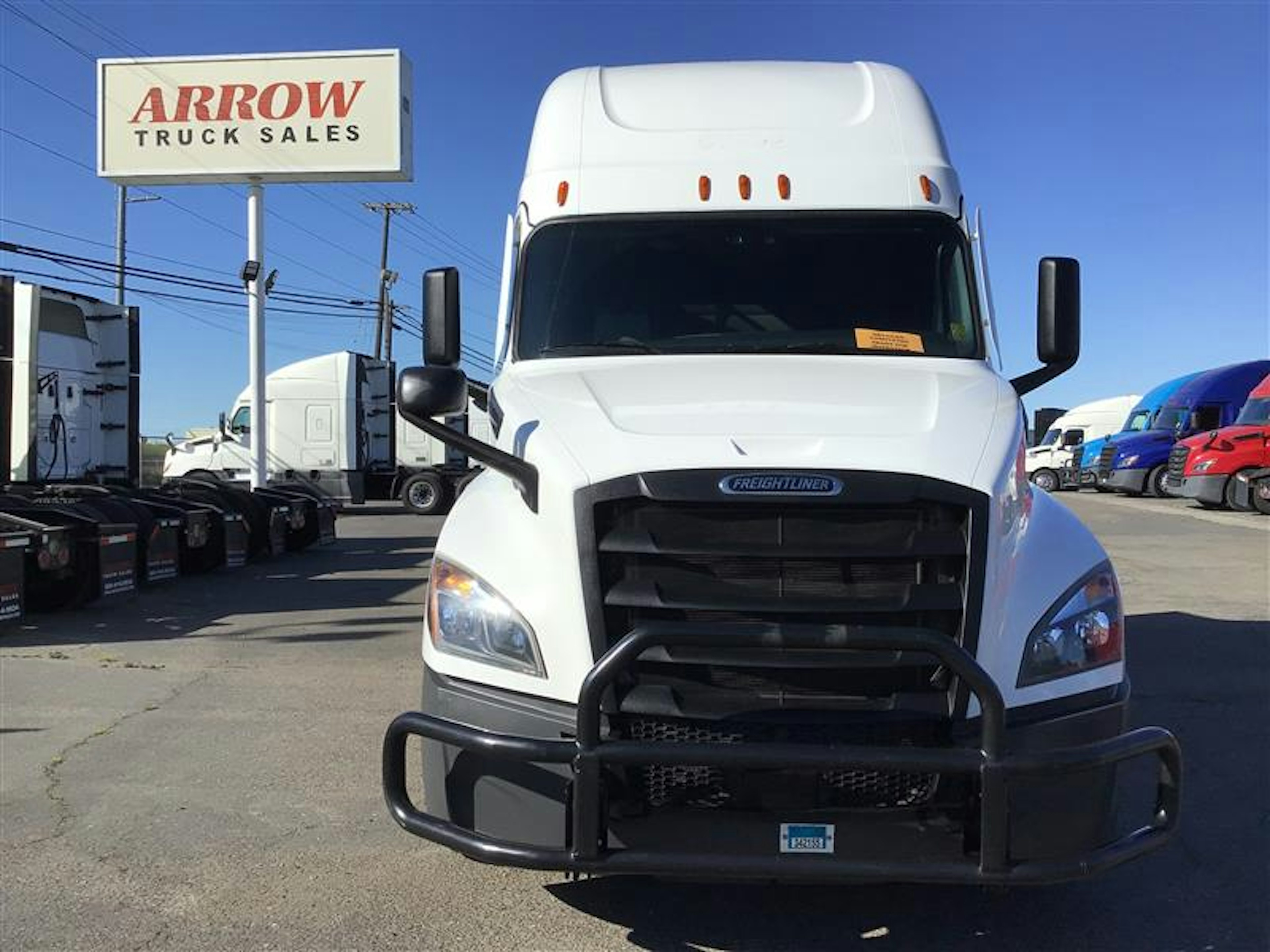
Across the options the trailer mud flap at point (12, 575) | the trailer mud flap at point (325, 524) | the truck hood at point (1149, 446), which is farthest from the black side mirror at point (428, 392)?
the truck hood at point (1149, 446)

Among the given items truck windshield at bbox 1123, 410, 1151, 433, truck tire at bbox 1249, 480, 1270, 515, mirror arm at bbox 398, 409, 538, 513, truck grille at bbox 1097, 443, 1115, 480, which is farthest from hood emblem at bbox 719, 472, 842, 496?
truck windshield at bbox 1123, 410, 1151, 433

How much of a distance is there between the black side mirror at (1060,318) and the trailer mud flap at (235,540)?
10586mm

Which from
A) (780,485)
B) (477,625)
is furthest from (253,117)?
(780,485)

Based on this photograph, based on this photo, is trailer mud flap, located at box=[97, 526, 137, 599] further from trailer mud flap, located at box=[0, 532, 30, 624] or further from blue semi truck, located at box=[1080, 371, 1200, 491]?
blue semi truck, located at box=[1080, 371, 1200, 491]

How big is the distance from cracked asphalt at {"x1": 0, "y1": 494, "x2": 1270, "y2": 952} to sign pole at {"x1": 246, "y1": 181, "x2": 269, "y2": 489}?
9893mm

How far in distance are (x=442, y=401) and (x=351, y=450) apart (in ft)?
61.9

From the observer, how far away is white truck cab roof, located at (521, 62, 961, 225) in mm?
4355

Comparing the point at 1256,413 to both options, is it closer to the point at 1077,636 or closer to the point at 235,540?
the point at 235,540

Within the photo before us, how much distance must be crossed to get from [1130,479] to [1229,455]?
6.03 metres

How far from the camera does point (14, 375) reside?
11.0 meters

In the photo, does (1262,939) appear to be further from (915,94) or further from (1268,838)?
(915,94)

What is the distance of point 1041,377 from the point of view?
425 cm

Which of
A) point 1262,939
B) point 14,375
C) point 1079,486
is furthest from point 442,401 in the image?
point 1079,486

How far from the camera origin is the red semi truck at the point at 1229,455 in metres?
21.3
